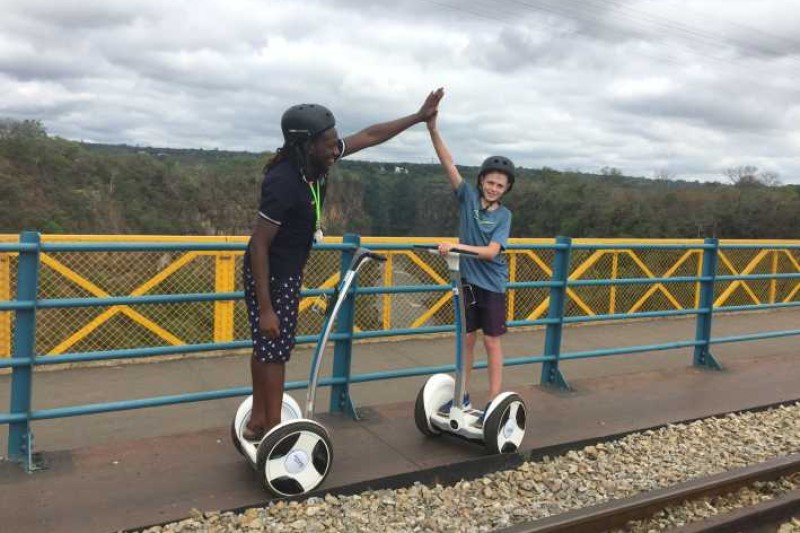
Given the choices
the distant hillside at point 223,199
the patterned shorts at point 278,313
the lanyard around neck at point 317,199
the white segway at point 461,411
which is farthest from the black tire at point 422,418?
the distant hillside at point 223,199

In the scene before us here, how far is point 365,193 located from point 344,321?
19.2m

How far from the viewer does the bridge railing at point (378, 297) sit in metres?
3.80

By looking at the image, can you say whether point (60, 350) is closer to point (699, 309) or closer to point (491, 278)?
point (491, 278)

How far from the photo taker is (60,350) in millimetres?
6980

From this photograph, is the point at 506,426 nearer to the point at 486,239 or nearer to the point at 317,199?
the point at 486,239

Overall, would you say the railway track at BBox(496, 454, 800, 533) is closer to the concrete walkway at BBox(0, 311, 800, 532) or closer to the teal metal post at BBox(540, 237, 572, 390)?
the concrete walkway at BBox(0, 311, 800, 532)

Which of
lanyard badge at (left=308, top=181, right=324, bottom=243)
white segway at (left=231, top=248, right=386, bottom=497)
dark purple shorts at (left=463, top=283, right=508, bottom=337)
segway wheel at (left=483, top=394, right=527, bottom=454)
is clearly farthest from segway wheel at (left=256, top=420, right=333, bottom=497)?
dark purple shorts at (left=463, top=283, right=508, bottom=337)

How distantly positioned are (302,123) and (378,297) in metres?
5.09

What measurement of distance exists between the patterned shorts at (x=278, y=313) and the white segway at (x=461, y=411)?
90cm

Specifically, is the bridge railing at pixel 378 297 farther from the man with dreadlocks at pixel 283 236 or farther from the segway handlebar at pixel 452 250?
the segway handlebar at pixel 452 250

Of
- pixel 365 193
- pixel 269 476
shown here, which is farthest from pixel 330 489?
pixel 365 193

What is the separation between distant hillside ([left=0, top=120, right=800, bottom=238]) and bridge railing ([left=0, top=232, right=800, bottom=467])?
12.8 m

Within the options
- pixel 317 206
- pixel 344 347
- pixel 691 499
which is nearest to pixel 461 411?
pixel 344 347

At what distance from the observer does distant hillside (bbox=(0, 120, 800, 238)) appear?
29.6m
